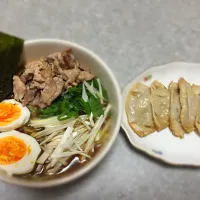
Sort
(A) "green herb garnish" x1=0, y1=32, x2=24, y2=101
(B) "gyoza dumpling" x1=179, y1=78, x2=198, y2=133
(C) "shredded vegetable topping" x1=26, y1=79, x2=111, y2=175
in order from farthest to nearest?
(B) "gyoza dumpling" x1=179, y1=78, x2=198, y2=133 → (C) "shredded vegetable topping" x1=26, y1=79, x2=111, y2=175 → (A) "green herb garnish" x1=0, y1=32, x2=24, y2=101

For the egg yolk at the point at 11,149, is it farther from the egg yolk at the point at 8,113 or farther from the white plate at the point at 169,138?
the white plate at the point at 169,138

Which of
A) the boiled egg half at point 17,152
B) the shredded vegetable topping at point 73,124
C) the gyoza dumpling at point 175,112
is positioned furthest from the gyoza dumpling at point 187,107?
the boiled egg half at point 17,152

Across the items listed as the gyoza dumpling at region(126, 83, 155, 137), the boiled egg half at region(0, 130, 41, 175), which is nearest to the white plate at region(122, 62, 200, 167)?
the gyoza dumpling at region(126, 83, 155, 137)

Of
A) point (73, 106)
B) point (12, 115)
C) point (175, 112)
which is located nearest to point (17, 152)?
point (12, 115)

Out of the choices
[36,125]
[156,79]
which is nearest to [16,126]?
[36,125]

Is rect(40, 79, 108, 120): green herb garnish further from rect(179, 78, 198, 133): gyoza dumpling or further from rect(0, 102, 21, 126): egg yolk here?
rect(179, 78, 198, 133): gyoza dumpling
